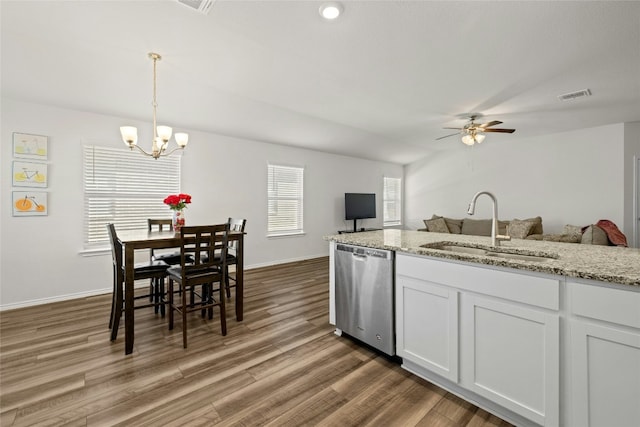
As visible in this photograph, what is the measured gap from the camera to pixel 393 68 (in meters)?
3.01

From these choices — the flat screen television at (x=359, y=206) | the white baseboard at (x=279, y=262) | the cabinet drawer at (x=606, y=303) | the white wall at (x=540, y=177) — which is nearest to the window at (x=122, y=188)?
the white baseboard at (x=279, y=262)

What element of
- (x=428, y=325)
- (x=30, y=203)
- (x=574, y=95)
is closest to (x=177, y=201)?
(x=30, y=203)

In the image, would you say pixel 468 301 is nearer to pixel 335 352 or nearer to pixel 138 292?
pixel 335 352

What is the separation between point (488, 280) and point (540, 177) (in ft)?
19.3

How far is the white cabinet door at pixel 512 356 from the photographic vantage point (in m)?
1.34

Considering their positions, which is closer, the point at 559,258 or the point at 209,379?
the point at 559,258

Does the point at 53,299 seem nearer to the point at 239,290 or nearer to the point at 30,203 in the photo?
the point at 30,203

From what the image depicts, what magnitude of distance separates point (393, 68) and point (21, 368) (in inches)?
164

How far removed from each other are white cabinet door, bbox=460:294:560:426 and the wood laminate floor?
0.71ft

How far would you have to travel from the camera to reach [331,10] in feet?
6.79

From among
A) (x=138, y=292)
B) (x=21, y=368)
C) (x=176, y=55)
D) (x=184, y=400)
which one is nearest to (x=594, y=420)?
(x=184, y=400)

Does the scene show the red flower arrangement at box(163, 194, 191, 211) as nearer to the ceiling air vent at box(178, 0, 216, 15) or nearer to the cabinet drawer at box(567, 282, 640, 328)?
the ceiling air vent at box(178, 0, 216, 15)

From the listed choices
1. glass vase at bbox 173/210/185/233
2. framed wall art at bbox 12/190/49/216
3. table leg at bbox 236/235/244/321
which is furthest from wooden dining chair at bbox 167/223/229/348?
framed wall art at bbox 12/190/49/216

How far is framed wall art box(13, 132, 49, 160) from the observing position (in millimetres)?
3248
